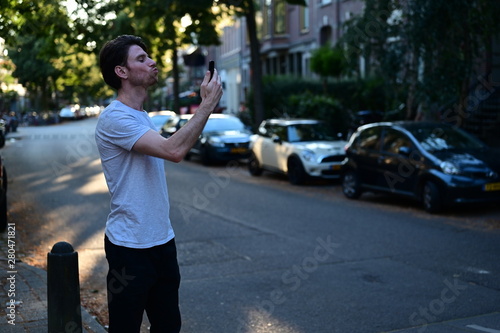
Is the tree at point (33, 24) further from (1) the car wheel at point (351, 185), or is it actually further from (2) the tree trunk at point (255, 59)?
(1) the car wheel at point (351, 185)

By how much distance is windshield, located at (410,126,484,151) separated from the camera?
12672mm

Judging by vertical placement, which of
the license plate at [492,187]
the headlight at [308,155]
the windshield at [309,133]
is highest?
the windshield at [309,133]

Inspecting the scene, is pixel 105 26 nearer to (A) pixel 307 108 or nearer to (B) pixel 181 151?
(A) pixel 307 108

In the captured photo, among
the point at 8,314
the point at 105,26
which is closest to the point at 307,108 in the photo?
the point at 105,26

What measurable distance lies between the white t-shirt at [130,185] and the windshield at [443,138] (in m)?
9.72

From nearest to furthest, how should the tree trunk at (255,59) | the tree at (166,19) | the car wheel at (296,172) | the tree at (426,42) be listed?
the tree at (426,42)
the car wheel at (296,172)
the tree at (166,19)
the tree trunk at (255,59)

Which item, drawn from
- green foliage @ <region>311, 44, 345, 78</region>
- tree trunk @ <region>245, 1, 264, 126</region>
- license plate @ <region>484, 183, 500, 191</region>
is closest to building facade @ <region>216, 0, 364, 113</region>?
green foliage @ <region>311, 44, 345, 78</region>

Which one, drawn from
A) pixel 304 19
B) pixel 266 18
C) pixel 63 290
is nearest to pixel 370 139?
pixel 63 290

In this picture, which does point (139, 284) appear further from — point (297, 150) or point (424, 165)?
point (297, 150)

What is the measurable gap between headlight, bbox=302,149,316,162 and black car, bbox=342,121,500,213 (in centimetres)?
209

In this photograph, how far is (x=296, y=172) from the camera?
1731 centimetres

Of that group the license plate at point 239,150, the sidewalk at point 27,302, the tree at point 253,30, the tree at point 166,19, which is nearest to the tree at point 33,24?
the tree at point 166,19

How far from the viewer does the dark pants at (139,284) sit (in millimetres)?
3457

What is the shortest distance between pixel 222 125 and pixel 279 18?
1885 cm
